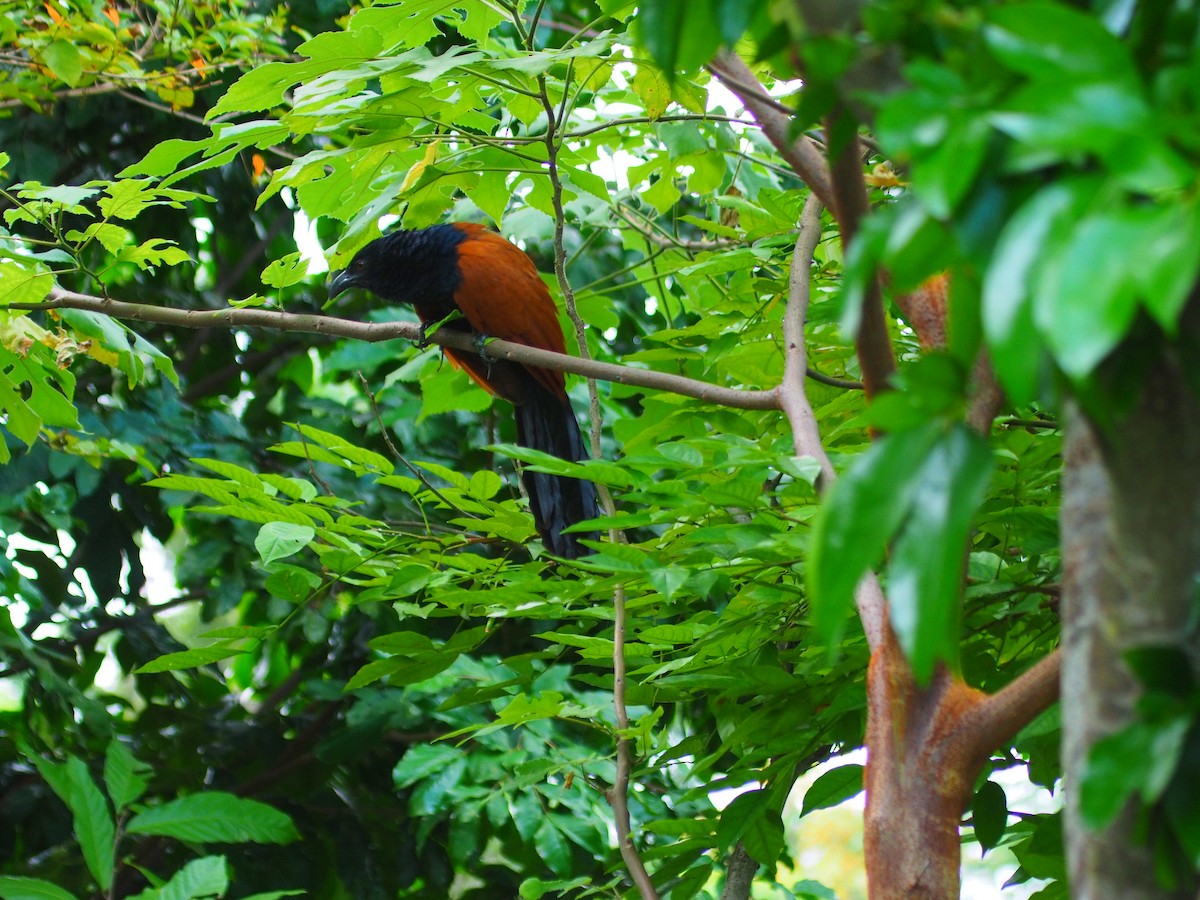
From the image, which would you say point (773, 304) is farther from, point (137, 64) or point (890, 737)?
point (137, 64)

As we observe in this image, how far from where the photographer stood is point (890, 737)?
3.69ft

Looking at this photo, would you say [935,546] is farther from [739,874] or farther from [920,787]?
[739,874]

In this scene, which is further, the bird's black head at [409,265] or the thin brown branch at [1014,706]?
the bird's black head at [409,265]

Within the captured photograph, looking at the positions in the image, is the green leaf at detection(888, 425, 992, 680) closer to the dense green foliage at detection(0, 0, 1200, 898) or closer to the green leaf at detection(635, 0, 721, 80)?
the dense green foliage at detection(0, 0, 1200, 898)

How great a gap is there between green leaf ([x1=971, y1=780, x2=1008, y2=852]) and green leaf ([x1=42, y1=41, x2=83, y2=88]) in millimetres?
2572

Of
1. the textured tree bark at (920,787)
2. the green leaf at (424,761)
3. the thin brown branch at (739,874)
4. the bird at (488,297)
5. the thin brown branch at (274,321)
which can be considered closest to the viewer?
the textured tree bark at (920,787)

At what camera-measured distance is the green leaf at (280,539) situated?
140 cm

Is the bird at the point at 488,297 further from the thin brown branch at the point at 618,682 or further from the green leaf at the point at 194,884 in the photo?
the green leaf at the point at 194,884

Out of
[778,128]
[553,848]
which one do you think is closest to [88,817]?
[553,848]

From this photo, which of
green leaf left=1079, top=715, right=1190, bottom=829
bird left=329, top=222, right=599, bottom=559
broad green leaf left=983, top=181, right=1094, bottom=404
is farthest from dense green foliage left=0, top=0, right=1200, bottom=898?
bird left=329, top=222, right=599, bottom=559

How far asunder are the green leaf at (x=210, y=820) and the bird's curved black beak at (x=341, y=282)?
5.35 ft

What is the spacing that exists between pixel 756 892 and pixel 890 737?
9.04ft

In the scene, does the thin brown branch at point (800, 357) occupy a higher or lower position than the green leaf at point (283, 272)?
lower

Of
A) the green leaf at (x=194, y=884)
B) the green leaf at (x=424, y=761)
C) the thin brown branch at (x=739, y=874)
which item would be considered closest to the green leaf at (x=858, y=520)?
the green leaf at (x=194, y=884)
